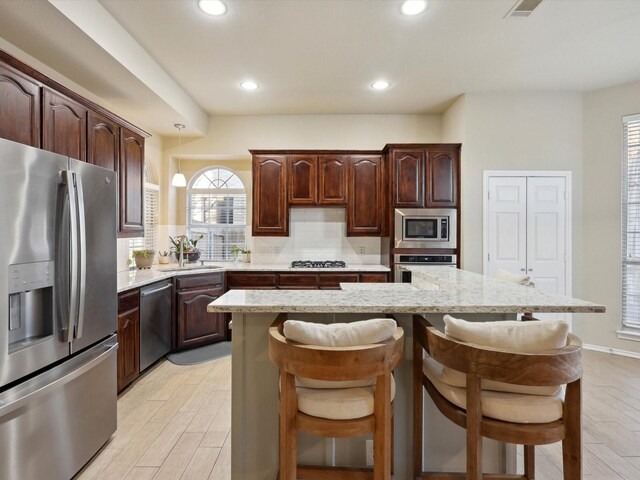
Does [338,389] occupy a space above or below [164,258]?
below

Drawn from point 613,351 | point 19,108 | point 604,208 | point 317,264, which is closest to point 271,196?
point 317,264

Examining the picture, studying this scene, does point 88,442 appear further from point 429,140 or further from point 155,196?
point 429,140

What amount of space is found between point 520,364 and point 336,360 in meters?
0.66

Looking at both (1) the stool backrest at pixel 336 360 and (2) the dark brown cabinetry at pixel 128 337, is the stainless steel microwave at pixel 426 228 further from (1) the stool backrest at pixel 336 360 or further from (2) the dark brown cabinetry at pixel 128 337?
(1) the stool backrest at pixel 336 360

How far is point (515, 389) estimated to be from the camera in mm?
1329

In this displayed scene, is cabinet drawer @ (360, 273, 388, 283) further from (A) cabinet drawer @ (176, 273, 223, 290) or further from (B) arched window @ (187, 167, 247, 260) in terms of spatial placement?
(B) arched window @ (187, 167, 247, 260)

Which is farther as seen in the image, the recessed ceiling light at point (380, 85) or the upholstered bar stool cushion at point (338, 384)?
the recessed ceiling light at point (380, 85)

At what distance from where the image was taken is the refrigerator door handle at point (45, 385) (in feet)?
4.72

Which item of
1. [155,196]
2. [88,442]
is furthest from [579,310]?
[155,196]

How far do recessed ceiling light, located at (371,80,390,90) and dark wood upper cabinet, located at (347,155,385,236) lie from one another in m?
0.88

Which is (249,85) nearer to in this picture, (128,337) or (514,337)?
(128,337)

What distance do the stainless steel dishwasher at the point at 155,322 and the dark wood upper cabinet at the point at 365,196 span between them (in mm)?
2408

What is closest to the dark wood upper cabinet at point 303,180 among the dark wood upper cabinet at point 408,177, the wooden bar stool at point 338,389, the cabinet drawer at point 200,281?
the dark wood upper cabinet at point 408,177

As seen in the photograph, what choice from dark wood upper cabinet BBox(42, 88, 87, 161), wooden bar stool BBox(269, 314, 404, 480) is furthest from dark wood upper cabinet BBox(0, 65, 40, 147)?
wooden bar stool BBox(269, 314, 404, 480)
